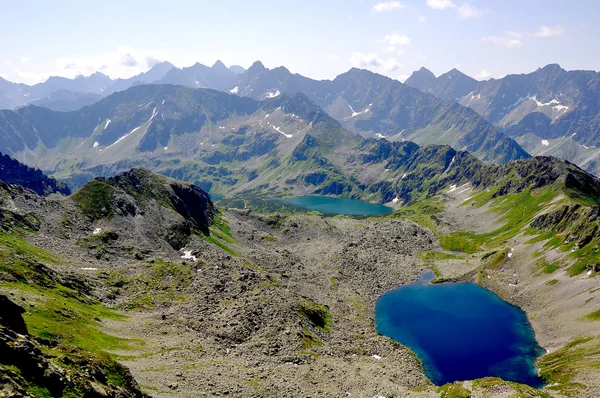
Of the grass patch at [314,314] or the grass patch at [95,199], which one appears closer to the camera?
the grass patch at [314,314]

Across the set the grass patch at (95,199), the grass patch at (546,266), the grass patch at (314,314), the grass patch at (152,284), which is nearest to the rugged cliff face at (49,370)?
the grass patch at (152,284)

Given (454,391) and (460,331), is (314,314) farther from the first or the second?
(460,331)

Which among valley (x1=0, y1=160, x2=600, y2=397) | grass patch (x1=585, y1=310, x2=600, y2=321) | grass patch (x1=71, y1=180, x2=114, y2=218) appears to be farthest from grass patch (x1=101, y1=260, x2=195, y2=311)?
grass patch (x1=585, y1=310, x2=600, y2=321)

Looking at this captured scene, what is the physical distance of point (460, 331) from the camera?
5266 inches

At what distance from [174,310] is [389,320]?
7194 cm

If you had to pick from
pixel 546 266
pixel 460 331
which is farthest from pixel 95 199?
pixel 546 266

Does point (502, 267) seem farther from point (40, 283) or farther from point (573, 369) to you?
point (40, 283)

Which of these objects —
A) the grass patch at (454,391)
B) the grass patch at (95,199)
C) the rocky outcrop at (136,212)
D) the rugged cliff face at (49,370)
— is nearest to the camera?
the rugged cliff face at (49,370)

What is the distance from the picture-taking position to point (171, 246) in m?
162

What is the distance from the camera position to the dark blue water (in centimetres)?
10781

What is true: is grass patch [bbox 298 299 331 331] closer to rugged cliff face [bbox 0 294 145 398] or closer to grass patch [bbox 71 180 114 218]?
rugged cliff face [bbox 0 294 145 398]

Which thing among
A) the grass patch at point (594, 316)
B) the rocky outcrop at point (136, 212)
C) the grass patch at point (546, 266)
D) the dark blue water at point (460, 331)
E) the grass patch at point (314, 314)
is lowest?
the dark blue water at point (460, 331)

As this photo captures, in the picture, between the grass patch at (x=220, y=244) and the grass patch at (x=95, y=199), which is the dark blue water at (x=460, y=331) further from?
the grass patch at (x=95, y=199)

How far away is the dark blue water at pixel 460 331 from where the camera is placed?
108m
